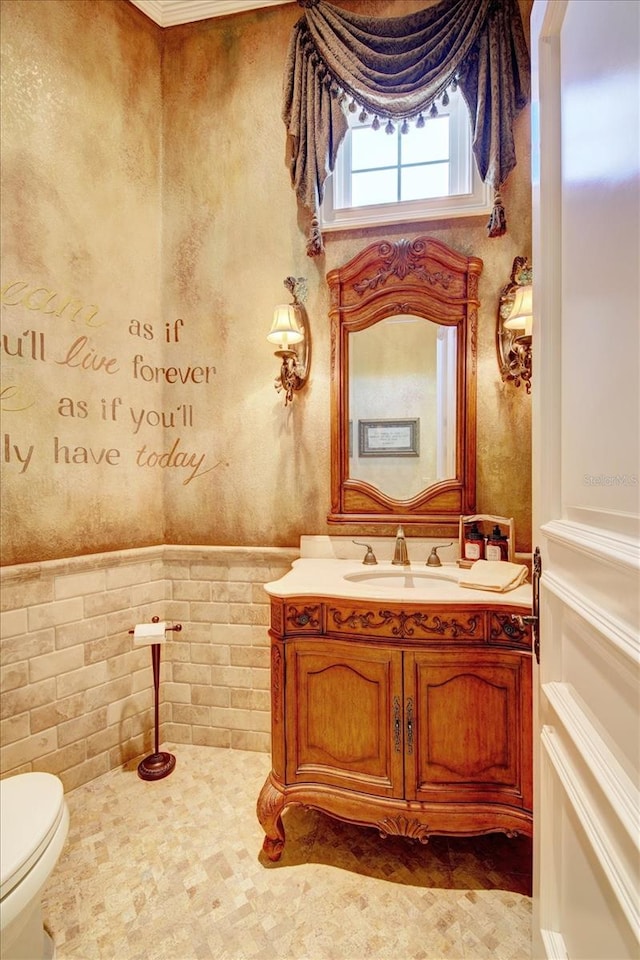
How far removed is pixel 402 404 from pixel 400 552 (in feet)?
2.16

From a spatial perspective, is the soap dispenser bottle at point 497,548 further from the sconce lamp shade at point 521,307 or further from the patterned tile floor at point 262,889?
→ the patterned tile floor at point 262,889

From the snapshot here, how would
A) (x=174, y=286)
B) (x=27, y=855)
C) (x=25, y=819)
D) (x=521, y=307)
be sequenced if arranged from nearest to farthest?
(x=27, y=855) < (x=25, y=819) < (x=521, y=307) < (x=174, y=286)

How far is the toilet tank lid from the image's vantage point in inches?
40.6

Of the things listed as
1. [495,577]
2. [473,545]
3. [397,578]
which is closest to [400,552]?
[397,578]

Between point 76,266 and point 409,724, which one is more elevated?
point 76,266

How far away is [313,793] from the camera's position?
146 cm

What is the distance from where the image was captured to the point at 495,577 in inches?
57.9

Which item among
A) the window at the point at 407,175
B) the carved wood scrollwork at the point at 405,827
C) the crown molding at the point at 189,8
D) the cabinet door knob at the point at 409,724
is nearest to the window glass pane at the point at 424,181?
the window at the point at 407,175

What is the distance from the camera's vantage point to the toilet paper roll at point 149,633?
1.91 meters

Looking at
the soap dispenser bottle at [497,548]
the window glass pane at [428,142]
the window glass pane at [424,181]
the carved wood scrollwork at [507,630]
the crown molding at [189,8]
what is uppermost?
the crown molding at [189,8]

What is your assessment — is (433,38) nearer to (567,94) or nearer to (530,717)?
(567,94)

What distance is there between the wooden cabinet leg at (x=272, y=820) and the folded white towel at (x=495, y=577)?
Result: 0.97 m

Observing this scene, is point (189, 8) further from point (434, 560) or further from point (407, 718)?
point (407, 718)

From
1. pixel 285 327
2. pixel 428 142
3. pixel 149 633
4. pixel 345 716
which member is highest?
pixel 428 142
